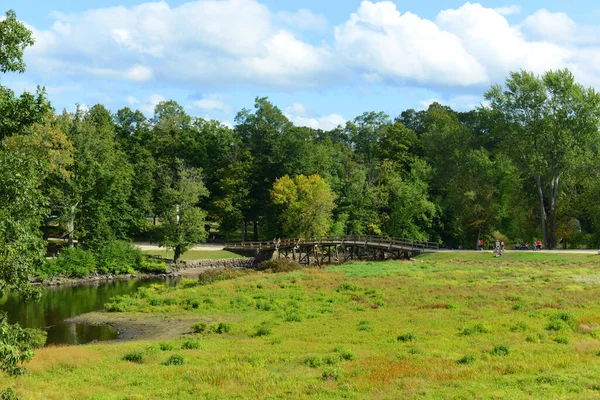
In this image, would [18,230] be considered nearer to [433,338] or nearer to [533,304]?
[433,338]

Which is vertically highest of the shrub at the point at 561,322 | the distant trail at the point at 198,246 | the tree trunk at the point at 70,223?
the tree trunk at the point at 70,223

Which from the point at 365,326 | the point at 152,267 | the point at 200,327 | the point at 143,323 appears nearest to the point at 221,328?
the point at 200,327

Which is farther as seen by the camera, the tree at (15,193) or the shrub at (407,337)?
the shrub at (407,337)

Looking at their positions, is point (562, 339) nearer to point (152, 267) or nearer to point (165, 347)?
point (165, 347)

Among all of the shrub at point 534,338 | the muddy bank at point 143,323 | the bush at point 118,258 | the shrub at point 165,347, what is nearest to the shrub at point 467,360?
the shrub at point 534,338

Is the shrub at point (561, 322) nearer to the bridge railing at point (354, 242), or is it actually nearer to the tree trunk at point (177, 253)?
the bridge railing at point (354, 242)

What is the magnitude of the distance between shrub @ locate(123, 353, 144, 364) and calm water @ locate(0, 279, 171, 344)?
9.05 meters

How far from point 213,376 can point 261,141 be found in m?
74.7

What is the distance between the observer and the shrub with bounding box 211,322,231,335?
30.8 meters

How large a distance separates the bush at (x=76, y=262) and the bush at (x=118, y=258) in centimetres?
157

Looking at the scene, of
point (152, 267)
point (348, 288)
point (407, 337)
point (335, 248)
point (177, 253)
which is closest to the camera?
point (407, 337)

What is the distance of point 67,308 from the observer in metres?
44.5

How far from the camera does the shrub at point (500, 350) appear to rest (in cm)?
2112

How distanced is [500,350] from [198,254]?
61.4 m
